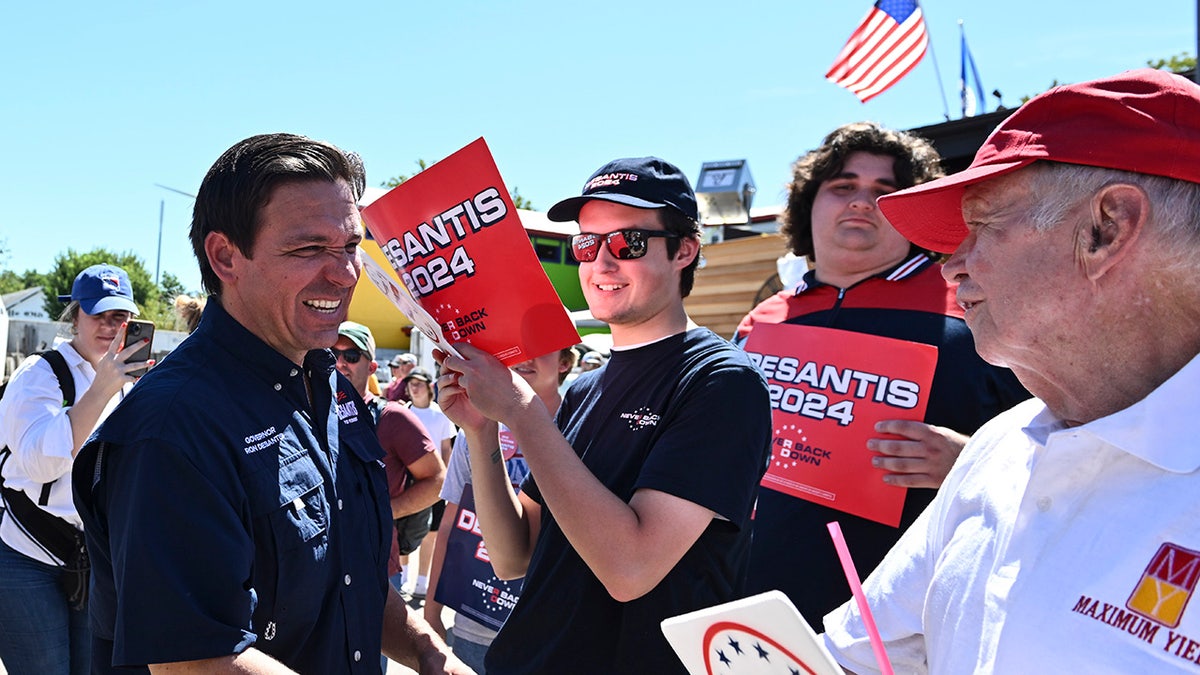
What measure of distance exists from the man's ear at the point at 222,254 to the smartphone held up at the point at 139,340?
8.90ft

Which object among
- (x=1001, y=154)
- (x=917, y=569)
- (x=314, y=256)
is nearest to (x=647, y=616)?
(x=917, y=569)

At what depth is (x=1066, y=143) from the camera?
4.40ft

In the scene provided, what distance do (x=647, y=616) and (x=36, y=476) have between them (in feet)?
11.1

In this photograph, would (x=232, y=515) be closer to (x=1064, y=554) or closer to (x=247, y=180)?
(x=247, y=180)

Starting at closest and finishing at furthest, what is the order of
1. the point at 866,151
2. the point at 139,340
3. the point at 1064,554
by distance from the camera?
the point at 1064,554
the point at 866,151
the point at 139,340

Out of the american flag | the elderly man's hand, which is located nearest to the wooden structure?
the american flag

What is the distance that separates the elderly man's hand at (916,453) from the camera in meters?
→ 2.39

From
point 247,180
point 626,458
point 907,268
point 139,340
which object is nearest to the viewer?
point 247,180

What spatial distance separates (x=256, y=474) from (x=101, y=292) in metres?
3.69

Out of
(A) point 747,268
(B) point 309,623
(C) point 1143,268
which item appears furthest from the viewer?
(A) point 747,268

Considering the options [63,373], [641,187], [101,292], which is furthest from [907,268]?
[101,292]

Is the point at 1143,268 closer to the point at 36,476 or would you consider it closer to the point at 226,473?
the point at 226,473

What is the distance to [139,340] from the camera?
450 cm

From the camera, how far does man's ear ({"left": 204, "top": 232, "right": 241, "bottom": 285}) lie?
6.70 feet
